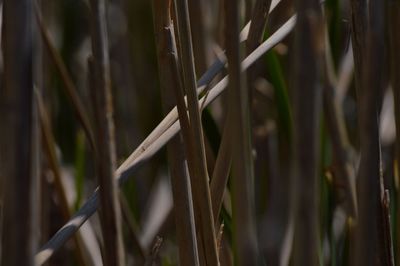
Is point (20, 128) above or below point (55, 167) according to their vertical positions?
above

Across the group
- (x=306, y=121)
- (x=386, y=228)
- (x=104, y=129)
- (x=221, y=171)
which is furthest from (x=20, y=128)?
(x=386, y=228)

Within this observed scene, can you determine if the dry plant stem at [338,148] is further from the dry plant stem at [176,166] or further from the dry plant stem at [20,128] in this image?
the dry plant stem at [20,128]

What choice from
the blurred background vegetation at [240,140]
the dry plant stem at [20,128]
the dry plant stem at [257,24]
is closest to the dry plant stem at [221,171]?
the blurred background vegetation at [240,140]

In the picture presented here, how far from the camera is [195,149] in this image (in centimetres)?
72

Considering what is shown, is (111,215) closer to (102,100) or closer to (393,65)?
(102,100)

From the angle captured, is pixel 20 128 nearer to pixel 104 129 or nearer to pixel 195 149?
pixel 104 129

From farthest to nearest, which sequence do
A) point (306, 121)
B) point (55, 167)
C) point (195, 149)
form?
point (55, 167) → point (195, 149) → point (306, 121)

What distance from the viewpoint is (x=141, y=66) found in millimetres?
2020

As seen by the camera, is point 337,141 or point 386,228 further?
point 337,141

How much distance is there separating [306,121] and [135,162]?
0.27m

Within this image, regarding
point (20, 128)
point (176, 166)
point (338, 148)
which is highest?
point (20, 128)

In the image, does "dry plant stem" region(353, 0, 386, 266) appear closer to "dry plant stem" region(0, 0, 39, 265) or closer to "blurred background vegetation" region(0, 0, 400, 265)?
"blurred background vegetation" region(0, 0, 400, 265)

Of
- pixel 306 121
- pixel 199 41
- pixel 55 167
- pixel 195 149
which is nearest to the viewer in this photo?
pixel 306 121

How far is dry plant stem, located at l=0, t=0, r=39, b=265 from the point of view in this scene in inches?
20.6
